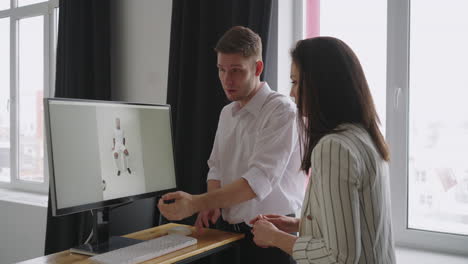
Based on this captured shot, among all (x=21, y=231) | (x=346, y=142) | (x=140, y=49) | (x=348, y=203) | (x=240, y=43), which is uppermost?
(x=140, y=49)

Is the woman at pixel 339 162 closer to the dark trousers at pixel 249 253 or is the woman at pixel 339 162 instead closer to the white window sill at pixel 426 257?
the dark trousers at pixel 249 253

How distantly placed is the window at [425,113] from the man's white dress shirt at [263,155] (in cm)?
79

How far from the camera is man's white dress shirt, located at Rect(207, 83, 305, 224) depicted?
1615mm

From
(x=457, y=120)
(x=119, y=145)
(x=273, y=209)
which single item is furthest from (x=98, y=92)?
(x=457, y=120)

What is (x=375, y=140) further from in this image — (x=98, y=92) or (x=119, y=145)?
(x=98, y=92)

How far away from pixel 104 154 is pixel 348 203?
33.6 inches

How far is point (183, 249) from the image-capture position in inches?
60.5

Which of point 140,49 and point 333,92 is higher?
point 140,49

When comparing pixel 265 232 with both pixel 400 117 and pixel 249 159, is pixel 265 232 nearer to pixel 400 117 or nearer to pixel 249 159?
pixel 249 159

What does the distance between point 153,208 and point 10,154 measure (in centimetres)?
250

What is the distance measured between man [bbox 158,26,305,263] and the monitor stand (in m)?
0.19

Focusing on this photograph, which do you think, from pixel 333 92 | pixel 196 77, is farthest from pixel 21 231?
pixel 333 92

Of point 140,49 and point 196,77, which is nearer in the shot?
point 196,77

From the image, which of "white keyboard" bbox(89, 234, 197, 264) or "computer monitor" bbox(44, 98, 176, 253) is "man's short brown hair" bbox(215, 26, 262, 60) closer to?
"computer monitor" bbox(44, 98, 176, 253)
